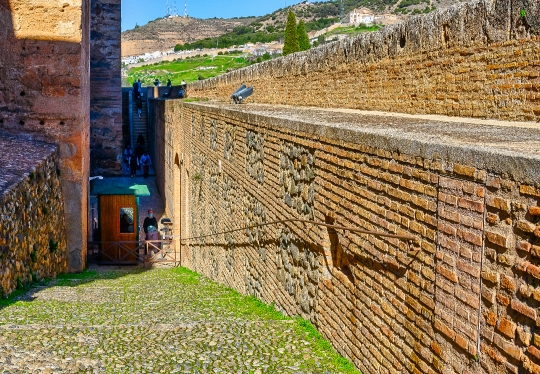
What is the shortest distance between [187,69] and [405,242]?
54.9 m

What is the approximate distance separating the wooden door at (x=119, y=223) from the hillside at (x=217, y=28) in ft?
211

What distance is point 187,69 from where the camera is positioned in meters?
56.8

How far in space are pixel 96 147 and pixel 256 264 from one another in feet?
39.5

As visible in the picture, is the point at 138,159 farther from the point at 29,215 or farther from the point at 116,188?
the point at 29,215

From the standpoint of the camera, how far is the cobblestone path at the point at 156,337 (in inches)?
167

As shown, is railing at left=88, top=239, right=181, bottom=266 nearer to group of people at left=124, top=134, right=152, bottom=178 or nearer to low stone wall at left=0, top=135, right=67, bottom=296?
low stone wall at left=0, top=135, right=67, bottom=296

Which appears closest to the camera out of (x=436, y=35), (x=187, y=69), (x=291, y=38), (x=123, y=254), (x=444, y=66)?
(x=444, y=66)

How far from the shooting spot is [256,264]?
6.81 m

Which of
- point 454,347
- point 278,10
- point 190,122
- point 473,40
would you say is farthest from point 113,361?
point 278,10

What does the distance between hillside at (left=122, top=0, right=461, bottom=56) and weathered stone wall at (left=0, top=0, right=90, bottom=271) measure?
6712 centimetres

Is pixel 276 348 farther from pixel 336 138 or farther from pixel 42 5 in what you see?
pixel 42 5

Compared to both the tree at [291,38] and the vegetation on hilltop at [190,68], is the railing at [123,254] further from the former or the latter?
the vegetation on hilltop at [190,68]

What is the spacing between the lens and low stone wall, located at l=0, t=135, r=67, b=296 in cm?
706

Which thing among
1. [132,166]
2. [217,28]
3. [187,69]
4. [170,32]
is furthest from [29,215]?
[217,28]
